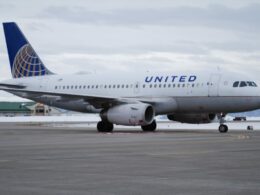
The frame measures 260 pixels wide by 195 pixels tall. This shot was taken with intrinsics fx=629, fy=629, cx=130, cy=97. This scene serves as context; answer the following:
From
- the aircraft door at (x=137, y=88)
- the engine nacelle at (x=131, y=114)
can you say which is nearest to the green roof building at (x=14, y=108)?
the aircraft door at (x=137, y=88)

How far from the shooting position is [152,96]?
3869 centimetres

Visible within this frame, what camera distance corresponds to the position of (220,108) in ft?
120

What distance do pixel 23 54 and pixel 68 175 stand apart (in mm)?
35157

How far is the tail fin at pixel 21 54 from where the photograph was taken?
46.3m

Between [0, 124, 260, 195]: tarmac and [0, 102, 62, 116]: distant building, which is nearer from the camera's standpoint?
[0, 124, 260, 195]: tarmac

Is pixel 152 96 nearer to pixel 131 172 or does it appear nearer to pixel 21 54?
pixel 21 54

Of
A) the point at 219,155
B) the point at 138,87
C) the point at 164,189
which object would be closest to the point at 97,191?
the point at 164,189

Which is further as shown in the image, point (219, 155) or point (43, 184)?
point (219, 155)

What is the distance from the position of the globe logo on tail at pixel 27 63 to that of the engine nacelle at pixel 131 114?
10.5 metres

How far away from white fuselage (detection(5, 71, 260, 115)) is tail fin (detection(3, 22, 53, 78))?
384cm

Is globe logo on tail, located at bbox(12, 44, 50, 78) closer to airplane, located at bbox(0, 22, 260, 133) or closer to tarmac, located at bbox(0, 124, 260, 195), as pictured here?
airplane, located at bbox(0, 22, 260, 133)

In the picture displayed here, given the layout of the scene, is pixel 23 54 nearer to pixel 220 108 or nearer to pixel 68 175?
pixel 220 108

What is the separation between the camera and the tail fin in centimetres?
4631

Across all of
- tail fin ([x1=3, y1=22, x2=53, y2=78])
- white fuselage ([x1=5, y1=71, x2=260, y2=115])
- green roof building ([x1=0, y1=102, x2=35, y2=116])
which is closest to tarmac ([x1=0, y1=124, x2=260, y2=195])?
white fuselage ([x1=5, y1=71, x2=260, y2=115])
